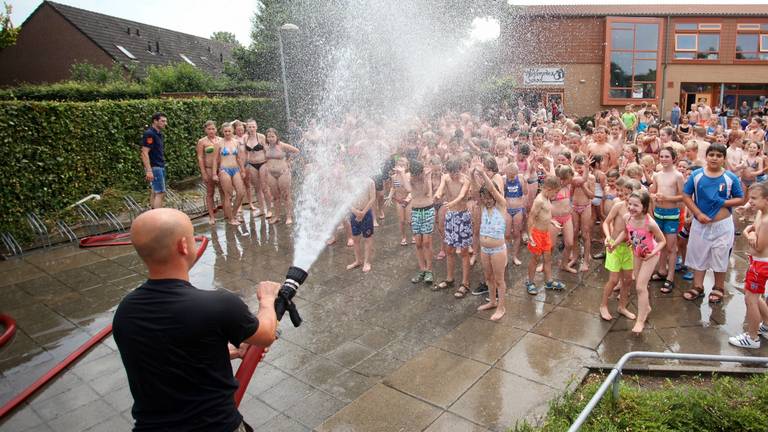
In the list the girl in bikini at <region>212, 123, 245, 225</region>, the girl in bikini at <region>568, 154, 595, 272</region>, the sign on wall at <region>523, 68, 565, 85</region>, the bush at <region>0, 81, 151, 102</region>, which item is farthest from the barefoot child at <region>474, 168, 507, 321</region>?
the sign on wall at <region>523, 68, 565, 85</region>

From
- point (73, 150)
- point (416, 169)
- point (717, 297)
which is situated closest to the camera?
point (717, 297)

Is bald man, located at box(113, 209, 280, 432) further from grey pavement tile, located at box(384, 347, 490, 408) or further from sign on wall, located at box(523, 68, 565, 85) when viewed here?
sign on wall, located at box(523, 68, 565, 85)

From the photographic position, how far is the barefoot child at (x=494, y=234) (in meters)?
5.72

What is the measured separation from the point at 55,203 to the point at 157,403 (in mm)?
9884

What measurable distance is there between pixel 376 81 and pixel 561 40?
1285 centimetres

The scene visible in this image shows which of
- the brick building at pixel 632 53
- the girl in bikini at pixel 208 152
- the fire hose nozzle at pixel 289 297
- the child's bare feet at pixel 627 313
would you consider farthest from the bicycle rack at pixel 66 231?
the brick building at pixel 632 53

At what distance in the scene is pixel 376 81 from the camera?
25391 mm

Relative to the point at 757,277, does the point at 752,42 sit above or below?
above

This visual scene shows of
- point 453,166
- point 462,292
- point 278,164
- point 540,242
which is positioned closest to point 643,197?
point 540,242

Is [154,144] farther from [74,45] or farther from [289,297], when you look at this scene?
[74,45]

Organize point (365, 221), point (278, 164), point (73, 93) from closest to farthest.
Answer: point (365, 221), point (278, 164), point (73, 93)

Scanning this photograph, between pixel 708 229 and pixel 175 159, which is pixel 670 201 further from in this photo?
pixel 175 159

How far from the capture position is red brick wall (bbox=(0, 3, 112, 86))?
27.3m

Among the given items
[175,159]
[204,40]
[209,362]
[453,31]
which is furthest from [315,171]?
[204,40]
